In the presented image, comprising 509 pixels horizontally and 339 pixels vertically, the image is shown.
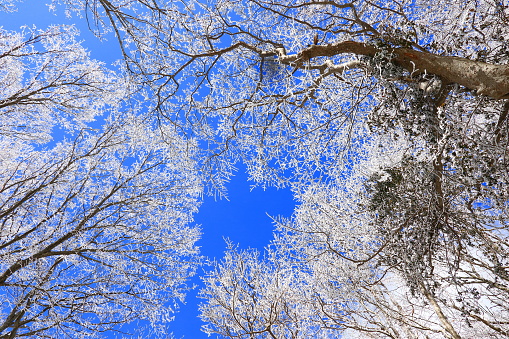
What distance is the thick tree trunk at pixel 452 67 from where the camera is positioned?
241 centimetres

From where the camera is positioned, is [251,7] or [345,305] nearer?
[251,7]

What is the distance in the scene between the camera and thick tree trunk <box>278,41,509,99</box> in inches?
95.0

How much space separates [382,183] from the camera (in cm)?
342

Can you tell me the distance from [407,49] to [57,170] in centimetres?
586

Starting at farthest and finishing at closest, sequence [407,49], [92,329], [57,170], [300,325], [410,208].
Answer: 1. [300,325]
2. [57,170]
3. [92,329]
4. [410,208]
5. [407,49]

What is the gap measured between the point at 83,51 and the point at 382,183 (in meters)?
5.65

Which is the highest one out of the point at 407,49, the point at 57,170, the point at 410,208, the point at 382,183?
the point at 57,170

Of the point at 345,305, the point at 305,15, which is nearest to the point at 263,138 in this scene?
the point at 305,15

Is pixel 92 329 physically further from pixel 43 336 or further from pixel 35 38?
pixel 35 38

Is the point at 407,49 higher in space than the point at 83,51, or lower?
lower

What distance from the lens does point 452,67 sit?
2.62 m

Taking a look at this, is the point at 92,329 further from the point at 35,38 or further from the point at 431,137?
the point at 431,137

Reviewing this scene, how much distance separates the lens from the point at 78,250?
211 inches

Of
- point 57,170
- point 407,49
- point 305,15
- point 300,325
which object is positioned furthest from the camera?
point 300,325
